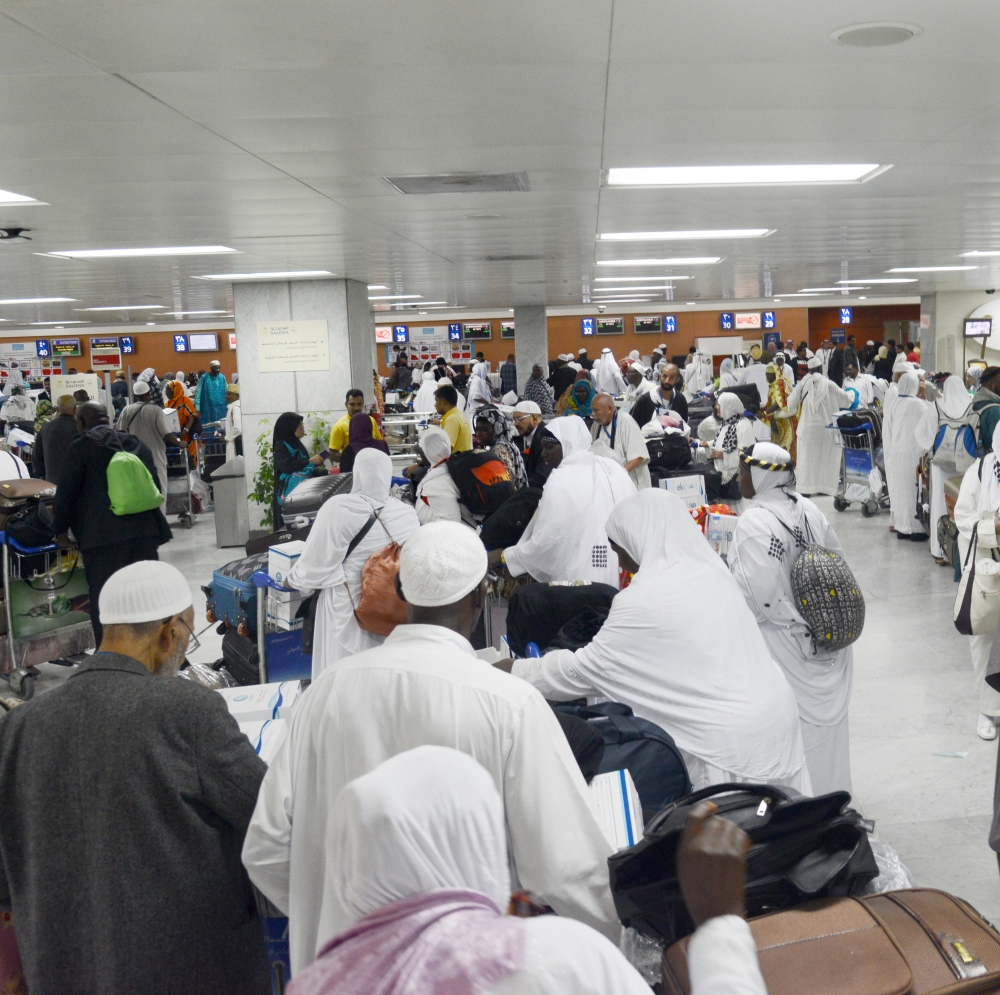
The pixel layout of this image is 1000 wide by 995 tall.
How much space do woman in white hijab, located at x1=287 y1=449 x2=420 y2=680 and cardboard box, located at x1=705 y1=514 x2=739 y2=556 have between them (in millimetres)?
1701

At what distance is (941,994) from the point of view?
5.68ft

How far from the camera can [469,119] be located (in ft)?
13.6

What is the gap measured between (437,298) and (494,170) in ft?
45.0

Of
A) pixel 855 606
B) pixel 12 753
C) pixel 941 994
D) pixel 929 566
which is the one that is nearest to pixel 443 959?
pixel 941 994

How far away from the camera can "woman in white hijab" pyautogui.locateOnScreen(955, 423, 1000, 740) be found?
210 inches

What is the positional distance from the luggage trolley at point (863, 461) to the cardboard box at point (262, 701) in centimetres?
966

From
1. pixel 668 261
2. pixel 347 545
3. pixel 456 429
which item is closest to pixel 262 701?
pixel 347 545

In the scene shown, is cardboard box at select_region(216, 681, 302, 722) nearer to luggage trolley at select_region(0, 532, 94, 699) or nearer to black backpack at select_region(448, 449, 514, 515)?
black backpack at select_region(448, 449, 514, 515)

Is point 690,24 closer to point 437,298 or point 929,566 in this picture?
point 929,566

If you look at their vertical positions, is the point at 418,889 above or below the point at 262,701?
above

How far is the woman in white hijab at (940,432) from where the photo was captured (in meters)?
8.56

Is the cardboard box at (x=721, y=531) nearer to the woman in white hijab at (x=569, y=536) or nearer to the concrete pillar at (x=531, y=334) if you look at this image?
the woman in white hijab at (x=569, y=536)

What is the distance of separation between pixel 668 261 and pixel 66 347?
26.6 metres

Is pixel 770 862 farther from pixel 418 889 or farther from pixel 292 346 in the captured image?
pixel 292 346
